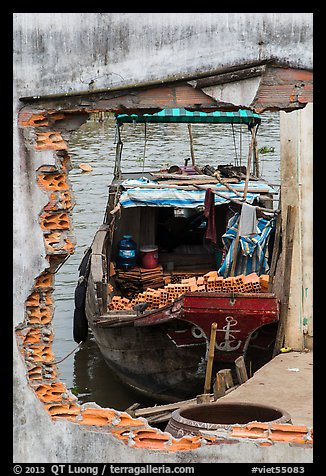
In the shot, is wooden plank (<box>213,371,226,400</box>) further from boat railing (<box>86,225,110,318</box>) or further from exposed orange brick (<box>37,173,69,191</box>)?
exposed orange brick (<box>37,173,69,191</box>)

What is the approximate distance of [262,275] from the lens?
38.8 feet

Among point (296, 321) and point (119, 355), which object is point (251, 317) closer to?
point (296, 321)

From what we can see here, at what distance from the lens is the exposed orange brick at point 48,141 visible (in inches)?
260

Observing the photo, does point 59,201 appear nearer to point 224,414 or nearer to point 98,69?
point 98,69

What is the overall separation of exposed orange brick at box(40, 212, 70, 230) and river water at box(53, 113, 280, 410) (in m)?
1.56

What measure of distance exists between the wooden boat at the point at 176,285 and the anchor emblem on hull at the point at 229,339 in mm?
12

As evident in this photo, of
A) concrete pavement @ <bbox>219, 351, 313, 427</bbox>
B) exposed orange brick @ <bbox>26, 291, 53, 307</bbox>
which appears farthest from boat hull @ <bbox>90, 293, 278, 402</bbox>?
exposed orange brick @ <bbox>26, 291, 53, 307</bbox>

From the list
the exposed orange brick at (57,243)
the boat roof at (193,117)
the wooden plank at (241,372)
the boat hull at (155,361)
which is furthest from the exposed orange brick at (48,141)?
the boat roof at (193,117)

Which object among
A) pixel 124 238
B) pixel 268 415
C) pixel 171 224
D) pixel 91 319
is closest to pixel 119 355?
pixel 91 319

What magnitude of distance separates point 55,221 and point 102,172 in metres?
19.3

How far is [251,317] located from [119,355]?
8.98 ft

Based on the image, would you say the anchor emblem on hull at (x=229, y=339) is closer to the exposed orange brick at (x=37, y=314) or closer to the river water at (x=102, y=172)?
the river water at (x=102, y=172)

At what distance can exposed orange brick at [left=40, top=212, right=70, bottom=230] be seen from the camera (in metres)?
6.68

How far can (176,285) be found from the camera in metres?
11.5
